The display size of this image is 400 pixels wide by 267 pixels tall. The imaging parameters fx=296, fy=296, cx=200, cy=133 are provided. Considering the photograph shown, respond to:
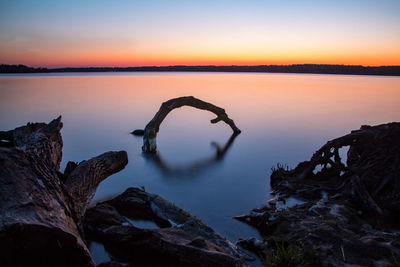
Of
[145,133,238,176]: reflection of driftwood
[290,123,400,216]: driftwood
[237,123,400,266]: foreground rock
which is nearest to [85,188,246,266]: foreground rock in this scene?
[237,123,400,266]: foreground rock

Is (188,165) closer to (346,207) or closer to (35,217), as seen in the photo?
(346,207)

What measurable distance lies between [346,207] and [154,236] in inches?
141

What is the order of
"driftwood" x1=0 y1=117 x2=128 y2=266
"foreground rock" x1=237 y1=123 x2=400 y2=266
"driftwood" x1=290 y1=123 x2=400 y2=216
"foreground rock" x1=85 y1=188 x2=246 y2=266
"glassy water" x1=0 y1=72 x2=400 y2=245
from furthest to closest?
"glassy water" x1=0 y1=72 x2=400 y2=245 < "driftwood" x1=290 y1=123 x2=400 y2=216 < "foreground rock" x1=237 y1=123 x2=400 y2=266 < "foreground rock" x1=85 y1=188 x2=246 y2=266 < "driftwood" x1=0 y1=117 x2=128 y2=266

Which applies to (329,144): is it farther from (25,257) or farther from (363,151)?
(25,257)

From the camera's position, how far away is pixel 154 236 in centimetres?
362

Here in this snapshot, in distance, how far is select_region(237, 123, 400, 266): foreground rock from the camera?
3.81 meters

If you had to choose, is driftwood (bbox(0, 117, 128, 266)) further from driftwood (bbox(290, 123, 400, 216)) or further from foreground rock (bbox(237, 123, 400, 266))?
driftwood (bbox(290, 123, 400, 216))

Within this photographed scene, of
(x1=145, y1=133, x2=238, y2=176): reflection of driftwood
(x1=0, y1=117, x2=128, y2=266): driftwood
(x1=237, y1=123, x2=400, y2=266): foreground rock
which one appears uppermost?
(x1=0, y1=117, x2=128, y2=266): driftwood

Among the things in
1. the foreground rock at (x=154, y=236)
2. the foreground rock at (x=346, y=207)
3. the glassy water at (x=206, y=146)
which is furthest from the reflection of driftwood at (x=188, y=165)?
the foreground rock at (x=154, y=236)

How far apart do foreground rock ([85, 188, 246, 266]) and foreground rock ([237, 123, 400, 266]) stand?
2.95 ft

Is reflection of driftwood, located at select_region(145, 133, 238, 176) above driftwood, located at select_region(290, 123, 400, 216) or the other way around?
the other way around

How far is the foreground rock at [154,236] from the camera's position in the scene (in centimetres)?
332

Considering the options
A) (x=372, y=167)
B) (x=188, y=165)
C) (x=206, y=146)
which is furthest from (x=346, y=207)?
(x=206, y=146)

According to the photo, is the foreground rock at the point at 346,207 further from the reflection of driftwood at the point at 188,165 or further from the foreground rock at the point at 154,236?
the reflection of driftwood at the point at 188,165
